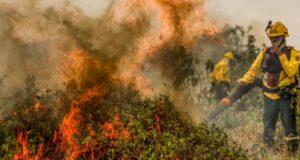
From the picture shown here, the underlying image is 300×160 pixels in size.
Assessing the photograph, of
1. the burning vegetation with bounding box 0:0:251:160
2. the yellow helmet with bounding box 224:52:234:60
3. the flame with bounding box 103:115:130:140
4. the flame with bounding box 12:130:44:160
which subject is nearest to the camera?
the flame with bounding box 12:130:44:160

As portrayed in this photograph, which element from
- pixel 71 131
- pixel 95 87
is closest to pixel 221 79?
pixel 95 87

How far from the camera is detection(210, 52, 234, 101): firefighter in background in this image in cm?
1343

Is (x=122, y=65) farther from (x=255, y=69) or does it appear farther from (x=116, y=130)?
(x=255, y=69)

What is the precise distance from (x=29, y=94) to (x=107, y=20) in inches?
81.8

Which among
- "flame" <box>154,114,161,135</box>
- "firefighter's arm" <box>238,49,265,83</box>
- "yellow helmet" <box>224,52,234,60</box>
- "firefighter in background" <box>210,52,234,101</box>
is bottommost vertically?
"flame" <box>154,114,161,135</box>

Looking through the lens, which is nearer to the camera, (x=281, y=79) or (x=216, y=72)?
(x=281, y=79)

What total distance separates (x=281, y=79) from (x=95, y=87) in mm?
3439

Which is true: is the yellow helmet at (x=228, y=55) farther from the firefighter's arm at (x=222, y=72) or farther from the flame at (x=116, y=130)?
the flame at (x=116, y=130)

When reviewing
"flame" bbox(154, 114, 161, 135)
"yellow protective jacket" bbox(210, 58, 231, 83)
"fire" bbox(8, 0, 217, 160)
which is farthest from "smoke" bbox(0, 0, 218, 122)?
"yellow protective jacket" bbox(210, 58, 231, 83)

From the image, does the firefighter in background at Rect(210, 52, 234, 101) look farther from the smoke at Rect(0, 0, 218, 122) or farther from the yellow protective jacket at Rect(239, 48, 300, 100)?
the yellow protective jacket at Rect(239, 48, 300, 100)

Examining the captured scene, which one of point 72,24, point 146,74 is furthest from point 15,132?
point 146,74

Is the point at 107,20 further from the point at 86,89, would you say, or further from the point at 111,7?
the point at 86,89

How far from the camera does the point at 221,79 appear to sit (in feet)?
44.1

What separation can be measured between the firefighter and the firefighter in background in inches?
183
